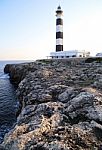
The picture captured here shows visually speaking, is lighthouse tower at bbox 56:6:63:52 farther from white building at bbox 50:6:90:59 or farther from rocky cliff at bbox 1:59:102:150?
rocky cliff at bbox 1:59:102:150

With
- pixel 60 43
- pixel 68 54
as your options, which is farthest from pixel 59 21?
pixel 68 54

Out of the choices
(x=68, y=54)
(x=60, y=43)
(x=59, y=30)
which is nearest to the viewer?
(x=59, y=30)

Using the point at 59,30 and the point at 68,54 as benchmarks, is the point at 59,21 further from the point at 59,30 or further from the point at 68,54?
the point at 68,54

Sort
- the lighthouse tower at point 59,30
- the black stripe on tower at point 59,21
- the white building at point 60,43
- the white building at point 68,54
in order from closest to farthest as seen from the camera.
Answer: the lighthouse tower at point 59,30 < the white building at point 60,43 < the black stripe on tower at point 59,21 < the white building at point 68,54

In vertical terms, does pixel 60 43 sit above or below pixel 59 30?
below

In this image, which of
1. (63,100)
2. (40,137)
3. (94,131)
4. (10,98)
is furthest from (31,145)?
(10,98)

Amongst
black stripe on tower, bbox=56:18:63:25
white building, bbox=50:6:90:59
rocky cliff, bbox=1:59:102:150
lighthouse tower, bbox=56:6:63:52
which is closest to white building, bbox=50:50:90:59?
white building, bbox=50:6:90:59

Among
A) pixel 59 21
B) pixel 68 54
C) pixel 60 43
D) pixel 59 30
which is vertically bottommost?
pixel 68 54

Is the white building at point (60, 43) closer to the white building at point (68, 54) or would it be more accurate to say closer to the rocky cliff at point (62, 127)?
the white building at point (68, 54)

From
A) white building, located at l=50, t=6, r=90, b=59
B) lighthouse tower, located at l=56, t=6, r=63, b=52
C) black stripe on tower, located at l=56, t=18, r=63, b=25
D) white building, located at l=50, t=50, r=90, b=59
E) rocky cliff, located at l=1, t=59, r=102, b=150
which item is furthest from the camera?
white building, located at l=50, t=50, r=90, b=59

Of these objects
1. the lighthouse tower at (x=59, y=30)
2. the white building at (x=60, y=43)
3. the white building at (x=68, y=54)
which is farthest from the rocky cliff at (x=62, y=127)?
the white building at (x=68, y=54)

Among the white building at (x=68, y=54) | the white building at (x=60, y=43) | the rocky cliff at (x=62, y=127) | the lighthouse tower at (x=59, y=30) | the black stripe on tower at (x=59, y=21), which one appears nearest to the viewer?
the rocky cliff at (x=62, y=127)

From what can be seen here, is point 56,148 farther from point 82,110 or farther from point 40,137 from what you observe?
point 82,110

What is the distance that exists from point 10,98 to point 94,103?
24577 millimetres
